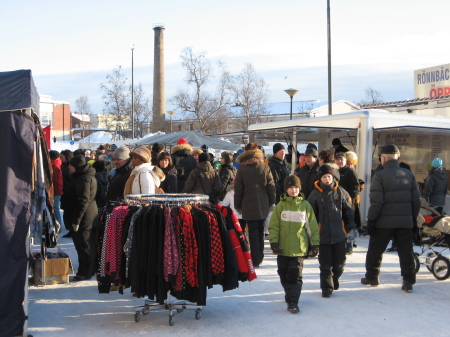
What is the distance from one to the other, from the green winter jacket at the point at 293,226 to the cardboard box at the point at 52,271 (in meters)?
2.93

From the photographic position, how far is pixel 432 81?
2044cm

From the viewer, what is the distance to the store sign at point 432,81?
1969cm

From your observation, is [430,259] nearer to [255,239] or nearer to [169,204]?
[255,239]

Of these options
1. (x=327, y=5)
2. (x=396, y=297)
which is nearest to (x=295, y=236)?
(x=396, y=297)

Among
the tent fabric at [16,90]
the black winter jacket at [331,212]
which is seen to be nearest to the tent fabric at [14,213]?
the tent fabric at [16,90]

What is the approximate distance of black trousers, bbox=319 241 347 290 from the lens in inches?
234

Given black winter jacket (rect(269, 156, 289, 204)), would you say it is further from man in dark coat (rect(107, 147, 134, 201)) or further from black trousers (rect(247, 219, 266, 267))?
man in dark coat (rect(107, 147, 134, 201))

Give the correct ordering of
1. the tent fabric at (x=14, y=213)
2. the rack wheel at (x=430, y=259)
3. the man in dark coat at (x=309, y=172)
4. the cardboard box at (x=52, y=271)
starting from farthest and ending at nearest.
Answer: the man in dark coat at (x=309, y=172), the rack wheel at (x=430, y=259), the cardboard box at (x=52, y=271), the tent fabric at (x=14, y=213)

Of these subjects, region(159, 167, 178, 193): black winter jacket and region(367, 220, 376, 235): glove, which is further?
region(159, 167, 178, 193): black winter jacket

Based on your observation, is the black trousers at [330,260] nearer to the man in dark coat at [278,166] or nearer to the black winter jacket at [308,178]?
the black winter jacket at [308,178]

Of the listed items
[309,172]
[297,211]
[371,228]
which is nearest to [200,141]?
[309,172]

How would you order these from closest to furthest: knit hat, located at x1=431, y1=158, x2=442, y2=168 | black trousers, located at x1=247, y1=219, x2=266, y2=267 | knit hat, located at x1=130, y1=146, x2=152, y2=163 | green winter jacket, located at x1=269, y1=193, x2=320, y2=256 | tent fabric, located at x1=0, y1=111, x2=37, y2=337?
tent fabric, located at x1=0, y1=111, x2=37, y2=337, green winter jacket, located at x1=269, y1=193, x2=320, y2=256, knit hat, located at x1=130, y1=146, x2=152, y2=163, black trousers, located at x1=247, y1=219, x2=266, y2=267, knit hat, located at x1=431, y1=158, x2=442, y2=168

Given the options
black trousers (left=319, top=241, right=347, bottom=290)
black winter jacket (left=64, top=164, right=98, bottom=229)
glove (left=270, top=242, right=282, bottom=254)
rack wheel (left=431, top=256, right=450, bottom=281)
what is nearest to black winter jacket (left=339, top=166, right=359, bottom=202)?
rack wheel (left=431, top=256, right=450, bottom=281)

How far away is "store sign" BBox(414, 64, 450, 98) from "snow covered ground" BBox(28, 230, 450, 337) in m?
15.1
